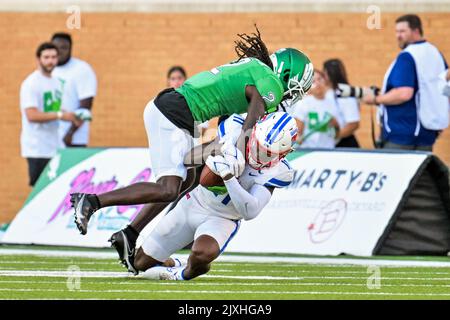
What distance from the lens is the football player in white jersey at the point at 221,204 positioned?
32.2 feet

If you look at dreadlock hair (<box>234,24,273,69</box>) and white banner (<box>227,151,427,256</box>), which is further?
white banner (<box>227,151,427,256</box>)

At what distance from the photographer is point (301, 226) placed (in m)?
13.7

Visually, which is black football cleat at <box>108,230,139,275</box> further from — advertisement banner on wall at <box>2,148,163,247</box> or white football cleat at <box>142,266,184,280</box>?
advertisement banner on wall at <box>2,148,163,247</box>

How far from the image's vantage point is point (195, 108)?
1015 cm

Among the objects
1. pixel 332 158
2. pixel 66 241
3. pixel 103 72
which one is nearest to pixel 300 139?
pixel 332 158

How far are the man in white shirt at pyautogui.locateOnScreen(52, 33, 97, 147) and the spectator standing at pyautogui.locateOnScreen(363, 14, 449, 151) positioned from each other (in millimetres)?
3600

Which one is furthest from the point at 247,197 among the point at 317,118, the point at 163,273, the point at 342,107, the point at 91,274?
the point at 342,107

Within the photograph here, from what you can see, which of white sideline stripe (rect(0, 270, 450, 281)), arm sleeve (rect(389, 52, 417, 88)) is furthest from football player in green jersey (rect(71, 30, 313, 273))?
arm sleeve (rect(389, 52, 417, 88))

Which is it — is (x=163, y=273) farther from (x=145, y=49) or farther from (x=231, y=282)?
(x=145, y=49)

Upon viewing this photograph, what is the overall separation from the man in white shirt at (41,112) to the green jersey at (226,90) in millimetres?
5996

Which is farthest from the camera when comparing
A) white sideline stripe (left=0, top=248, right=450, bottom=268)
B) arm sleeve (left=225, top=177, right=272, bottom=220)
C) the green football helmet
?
white sideline stripe (left=0, top=248, right=450, bottom=268)

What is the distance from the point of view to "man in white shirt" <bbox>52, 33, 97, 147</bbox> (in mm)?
16562

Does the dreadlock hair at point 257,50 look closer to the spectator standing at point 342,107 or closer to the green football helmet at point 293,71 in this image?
the green football helmet at point 293,71

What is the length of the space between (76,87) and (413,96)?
4.19 metres
